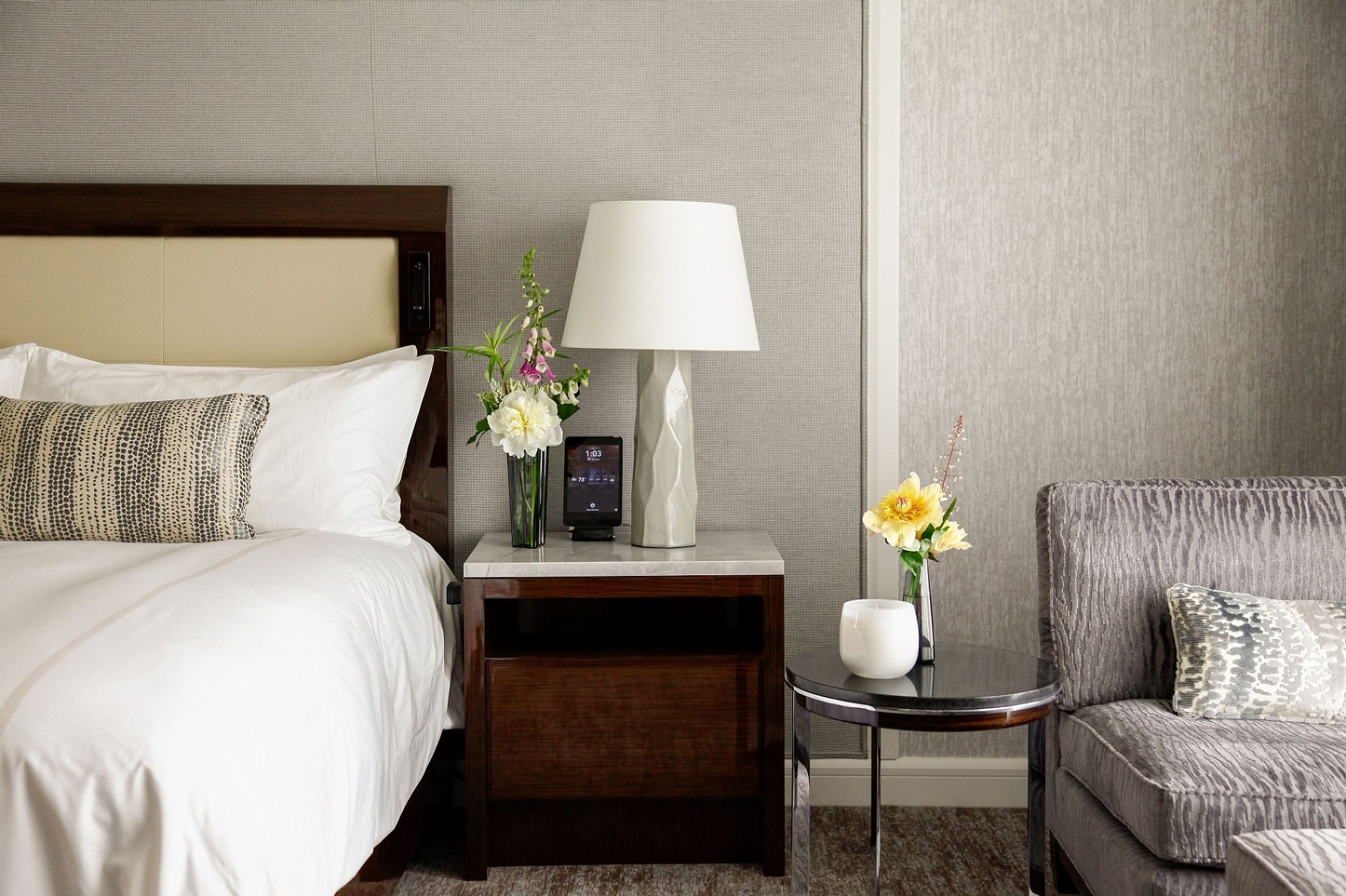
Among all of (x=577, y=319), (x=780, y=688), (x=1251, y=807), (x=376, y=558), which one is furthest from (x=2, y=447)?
(x=1251, y=807)

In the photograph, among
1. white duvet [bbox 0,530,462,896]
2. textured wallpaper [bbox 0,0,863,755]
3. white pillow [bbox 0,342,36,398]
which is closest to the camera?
white duvet [bbox 0,530,462,896]

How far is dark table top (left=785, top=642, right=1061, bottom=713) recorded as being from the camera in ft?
5.55

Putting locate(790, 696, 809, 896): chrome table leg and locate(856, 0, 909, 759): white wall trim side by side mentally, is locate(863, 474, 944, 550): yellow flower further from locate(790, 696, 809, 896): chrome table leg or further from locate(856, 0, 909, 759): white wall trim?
locate(856, 0, 909, 759): white wall trim

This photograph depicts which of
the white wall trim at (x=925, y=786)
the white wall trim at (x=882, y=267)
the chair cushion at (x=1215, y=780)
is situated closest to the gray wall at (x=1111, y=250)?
the white wall trim at (x=882, y=267)

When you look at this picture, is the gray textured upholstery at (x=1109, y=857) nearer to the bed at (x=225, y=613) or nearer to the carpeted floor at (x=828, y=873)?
the carpeted floor at (x=828, y=873)

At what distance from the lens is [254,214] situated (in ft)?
8.30

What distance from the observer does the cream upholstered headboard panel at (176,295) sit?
99.8 inches

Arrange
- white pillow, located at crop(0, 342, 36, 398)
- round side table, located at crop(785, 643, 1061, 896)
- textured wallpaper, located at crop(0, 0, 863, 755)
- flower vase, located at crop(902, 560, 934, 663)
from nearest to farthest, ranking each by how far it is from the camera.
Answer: round side table, located at crop(785, 643, 1061, 896)
flower vase, located at crop(902, 560, 934, 663)
white pillow, located at crop(0, 342, 36, 398)
textured wallpaper, located at crop(0, 0, 863, 755)

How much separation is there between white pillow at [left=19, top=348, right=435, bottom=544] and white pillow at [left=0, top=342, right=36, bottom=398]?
0.01 meters

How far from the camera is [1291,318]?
260 cm

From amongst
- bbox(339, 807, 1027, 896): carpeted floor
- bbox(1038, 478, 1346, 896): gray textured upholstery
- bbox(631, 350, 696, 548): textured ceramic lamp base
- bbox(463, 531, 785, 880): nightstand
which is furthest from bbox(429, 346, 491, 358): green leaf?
bbox(1038, 478, 1346, 896): gray textured upholstery

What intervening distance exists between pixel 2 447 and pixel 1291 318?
293 centimetres

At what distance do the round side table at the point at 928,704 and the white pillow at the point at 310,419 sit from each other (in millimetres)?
1028

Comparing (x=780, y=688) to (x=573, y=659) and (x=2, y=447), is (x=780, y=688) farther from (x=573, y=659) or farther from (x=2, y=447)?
(x=2, y=447)
